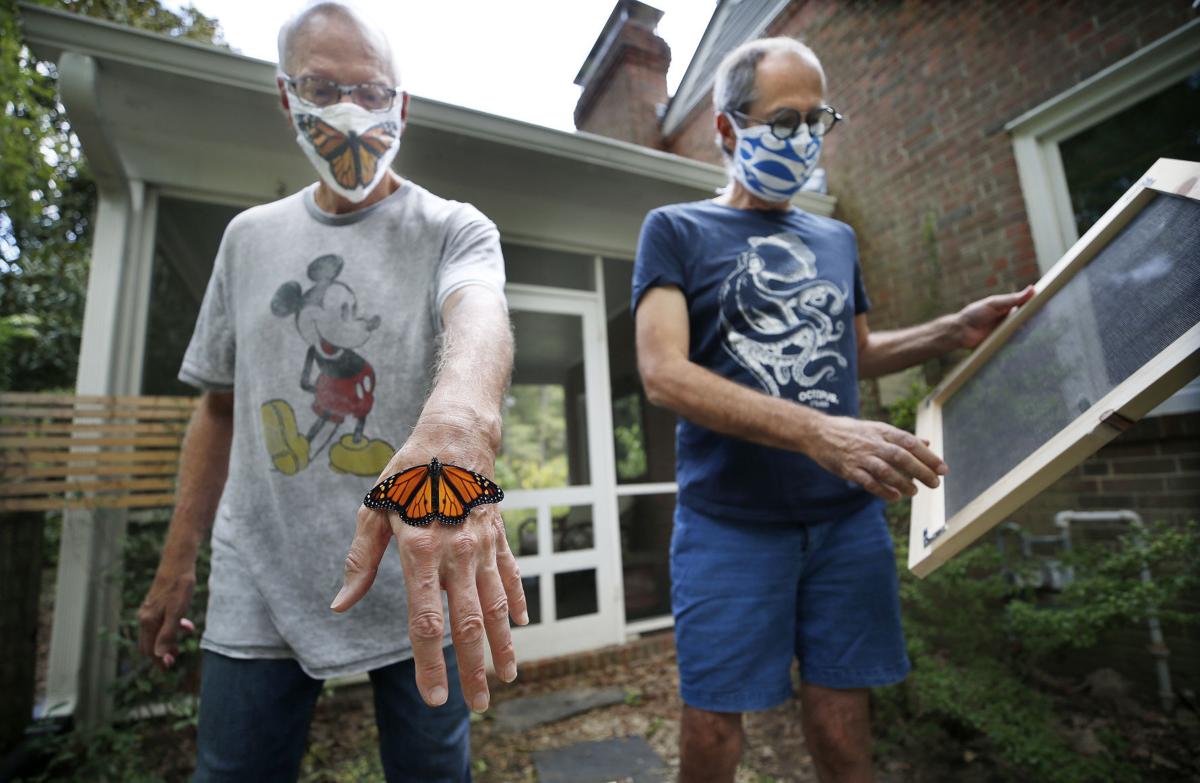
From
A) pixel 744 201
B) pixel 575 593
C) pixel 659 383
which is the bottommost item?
pixel 575 593

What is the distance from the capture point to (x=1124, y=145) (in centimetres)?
278

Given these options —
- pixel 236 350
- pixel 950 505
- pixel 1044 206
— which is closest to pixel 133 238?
pixel 236 350

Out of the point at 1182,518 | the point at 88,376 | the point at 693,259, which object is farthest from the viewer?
the point at 88,376

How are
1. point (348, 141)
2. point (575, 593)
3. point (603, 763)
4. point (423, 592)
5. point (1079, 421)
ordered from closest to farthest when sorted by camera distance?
point (423, 592)
point (1079, 421)
point (348, 141)
point (603, 763)
point (575, 593)

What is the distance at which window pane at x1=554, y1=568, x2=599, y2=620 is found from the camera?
3.65m

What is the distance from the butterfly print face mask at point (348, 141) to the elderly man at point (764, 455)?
2.19 ft

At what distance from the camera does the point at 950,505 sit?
3.28 ft

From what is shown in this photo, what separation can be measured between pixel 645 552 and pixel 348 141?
159 inches

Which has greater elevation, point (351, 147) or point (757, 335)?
point (351, 147)

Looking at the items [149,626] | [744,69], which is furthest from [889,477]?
[149,626]

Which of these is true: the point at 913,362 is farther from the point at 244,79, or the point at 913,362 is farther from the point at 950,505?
the point at 244,79

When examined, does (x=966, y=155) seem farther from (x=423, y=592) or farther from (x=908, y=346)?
(x=423, y=592)

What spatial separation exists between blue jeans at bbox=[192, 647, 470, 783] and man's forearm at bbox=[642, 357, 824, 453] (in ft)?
2.22

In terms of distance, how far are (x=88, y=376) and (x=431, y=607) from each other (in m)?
3.31
